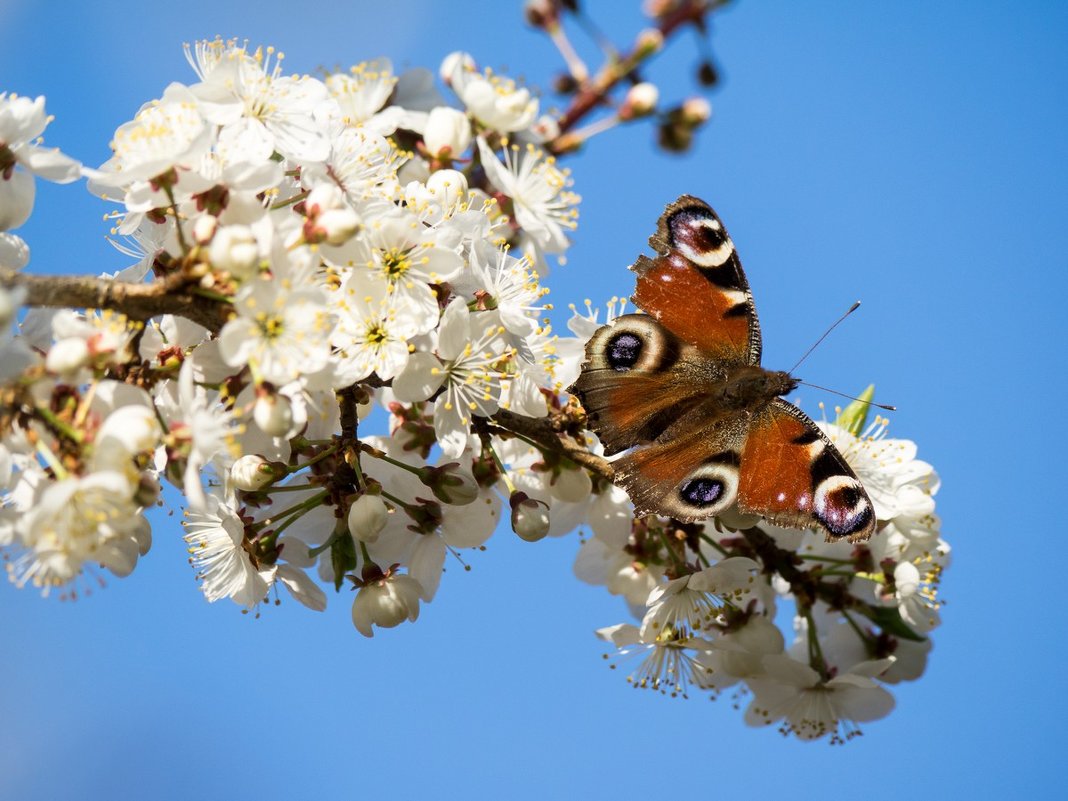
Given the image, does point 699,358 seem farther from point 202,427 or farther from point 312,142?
point 202,427

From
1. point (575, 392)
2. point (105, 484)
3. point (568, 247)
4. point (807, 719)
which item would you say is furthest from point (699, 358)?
point (105, 484)

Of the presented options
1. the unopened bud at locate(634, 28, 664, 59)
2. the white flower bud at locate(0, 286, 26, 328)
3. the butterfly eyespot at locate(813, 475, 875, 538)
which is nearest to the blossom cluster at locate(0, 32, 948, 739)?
the white flower bud at locate(0, 286, 26, 328)

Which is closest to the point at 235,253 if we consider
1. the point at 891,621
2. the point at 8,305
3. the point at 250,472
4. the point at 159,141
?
the point at 8,305

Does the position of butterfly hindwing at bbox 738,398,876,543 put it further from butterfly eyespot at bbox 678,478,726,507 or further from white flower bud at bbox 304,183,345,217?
white flower bud at bbox 304,183,345,217

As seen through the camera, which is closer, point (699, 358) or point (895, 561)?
point (699, 358)

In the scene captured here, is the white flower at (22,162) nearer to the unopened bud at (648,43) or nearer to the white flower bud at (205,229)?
the white flower bud at (205,229)

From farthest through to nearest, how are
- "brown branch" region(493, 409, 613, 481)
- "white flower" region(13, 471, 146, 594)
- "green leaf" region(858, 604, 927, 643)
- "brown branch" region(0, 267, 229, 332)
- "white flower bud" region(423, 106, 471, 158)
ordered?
"green leaf" region(858, 604, 927, 643) < "white flower bud" region(423, 106, 471, 158) < "brown branch" region(493, 409, 613, 481) < "brown branch" region(0, 267, 229, 332) < "white flower" region(13, 471, 146, 594)
